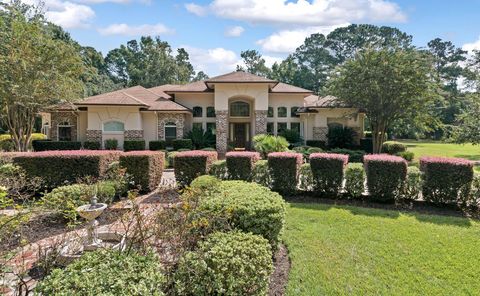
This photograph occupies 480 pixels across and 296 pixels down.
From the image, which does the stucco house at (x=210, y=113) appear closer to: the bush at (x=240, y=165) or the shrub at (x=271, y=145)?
the shrub at (x=271, y=145)

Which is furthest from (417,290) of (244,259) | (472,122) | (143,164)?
(472,122)

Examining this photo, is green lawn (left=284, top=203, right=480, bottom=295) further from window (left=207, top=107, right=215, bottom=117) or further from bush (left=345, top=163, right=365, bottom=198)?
window (left=207, top=107, right=215, bottom=117)

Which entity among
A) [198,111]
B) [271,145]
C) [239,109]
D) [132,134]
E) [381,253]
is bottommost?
[381,253]

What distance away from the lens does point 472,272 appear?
495cm

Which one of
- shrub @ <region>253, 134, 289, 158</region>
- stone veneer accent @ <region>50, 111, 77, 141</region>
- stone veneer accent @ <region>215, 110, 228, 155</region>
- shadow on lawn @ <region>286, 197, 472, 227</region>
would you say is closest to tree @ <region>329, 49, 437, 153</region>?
shrub @ <region>253, 134, 289, 158</region>

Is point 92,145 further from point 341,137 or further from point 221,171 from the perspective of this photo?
point 341,137

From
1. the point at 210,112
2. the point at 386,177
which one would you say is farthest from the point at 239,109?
the point at 386,177

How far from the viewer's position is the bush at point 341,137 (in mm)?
23953

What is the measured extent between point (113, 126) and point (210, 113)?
8.12 metres

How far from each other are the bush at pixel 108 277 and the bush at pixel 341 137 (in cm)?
2236

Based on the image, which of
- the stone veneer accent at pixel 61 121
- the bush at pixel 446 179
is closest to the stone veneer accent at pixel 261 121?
the stone veneer accent at pixel 61 121

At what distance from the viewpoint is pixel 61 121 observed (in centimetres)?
2370

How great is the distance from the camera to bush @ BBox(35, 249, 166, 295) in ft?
9.16

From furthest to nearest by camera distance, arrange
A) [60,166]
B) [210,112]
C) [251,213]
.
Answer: [210,112] < [60,166] < [251,213]
